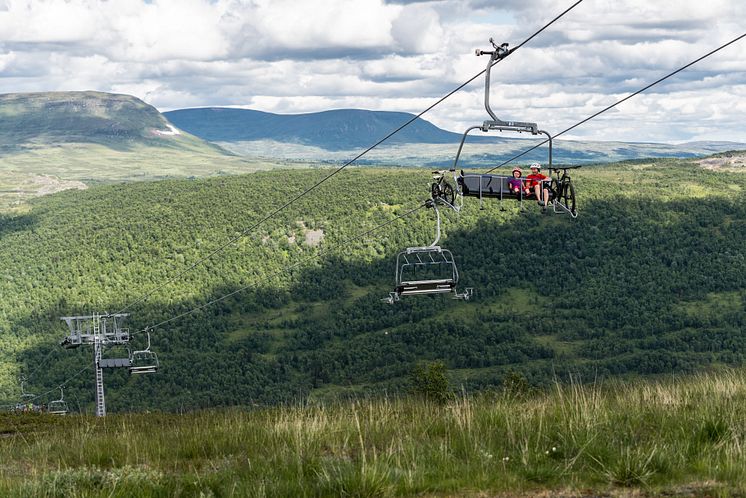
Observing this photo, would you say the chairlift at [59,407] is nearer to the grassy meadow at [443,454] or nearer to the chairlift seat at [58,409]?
the chairlift seat at [58,409]

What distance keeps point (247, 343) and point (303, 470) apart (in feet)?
609

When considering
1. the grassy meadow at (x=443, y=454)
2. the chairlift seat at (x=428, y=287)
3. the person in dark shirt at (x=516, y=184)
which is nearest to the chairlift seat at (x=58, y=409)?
the chairlift seat at (x=428, y=287)

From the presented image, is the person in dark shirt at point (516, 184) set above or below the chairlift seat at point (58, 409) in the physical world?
above

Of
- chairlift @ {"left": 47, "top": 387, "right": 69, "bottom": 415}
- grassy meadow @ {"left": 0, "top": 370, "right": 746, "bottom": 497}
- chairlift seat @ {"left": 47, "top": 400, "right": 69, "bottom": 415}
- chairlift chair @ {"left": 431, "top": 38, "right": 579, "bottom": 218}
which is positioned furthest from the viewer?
chairlift @ {"left": 47, "top": 387, "right": 69, "bottom": 415}

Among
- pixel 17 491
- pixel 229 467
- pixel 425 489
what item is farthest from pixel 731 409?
pixel 17 491

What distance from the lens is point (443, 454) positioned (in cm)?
1160

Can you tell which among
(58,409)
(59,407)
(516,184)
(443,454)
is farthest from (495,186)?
(59,407)

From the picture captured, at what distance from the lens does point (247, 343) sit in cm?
19450

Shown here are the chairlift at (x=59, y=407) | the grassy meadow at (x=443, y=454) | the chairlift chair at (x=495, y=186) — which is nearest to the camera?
the grassy meadow at (x=443, y=454)

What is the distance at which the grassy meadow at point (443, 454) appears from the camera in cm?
1051

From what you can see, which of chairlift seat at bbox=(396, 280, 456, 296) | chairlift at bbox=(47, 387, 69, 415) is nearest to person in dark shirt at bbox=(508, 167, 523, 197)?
chairlift seat at bbox=(396, 280, 456, 296)

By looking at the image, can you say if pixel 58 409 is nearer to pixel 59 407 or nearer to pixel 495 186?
pixel 59 407

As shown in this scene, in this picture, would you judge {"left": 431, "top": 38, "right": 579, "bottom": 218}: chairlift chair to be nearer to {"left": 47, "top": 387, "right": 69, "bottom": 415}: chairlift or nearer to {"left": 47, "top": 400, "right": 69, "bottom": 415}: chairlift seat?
{"left": 47, "top": 400, "right": 69, "bottom": 415}: chairlift seat

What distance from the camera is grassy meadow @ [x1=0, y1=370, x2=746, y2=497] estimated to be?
34.5 ft
